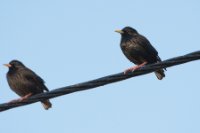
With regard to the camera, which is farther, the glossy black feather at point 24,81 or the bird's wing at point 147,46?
the glossy black feather at point 24,81

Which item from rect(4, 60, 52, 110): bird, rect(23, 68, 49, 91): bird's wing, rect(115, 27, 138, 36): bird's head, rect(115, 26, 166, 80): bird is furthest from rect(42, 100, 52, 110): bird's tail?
rect(115, 27, 138, 36): bird's head

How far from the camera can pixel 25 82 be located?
28.6ft

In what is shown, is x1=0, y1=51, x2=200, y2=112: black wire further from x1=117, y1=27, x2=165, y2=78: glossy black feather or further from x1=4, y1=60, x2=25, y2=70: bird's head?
x1=4, y1=60, x2=25, y2=70: bird's head

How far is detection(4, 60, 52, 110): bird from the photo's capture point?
8.72 meters

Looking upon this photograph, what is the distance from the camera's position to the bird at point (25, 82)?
8.72m

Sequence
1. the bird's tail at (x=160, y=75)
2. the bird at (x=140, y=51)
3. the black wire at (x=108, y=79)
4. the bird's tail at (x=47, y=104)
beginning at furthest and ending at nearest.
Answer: the bird's tail at (x=47, y=104), the bird's tail at (x=160, y=75), the bird at (x=140, y=51), the black wire at (x=108, y=79)

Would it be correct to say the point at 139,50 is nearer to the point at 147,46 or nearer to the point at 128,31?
the point at 147,46

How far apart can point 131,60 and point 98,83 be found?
128 inches

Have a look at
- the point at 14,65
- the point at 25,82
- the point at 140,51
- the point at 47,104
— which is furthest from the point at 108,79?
the point at 14,65

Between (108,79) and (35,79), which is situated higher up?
(35,79)

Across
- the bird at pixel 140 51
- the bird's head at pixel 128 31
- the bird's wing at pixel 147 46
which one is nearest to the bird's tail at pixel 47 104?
the bird at pixel 140 51

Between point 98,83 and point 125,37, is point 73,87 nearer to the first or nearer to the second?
point 98,83

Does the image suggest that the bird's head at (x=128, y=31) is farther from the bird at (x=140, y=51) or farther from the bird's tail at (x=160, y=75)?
the bird's tail at (x=160, y=75)

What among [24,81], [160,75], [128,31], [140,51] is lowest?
[160,75]
